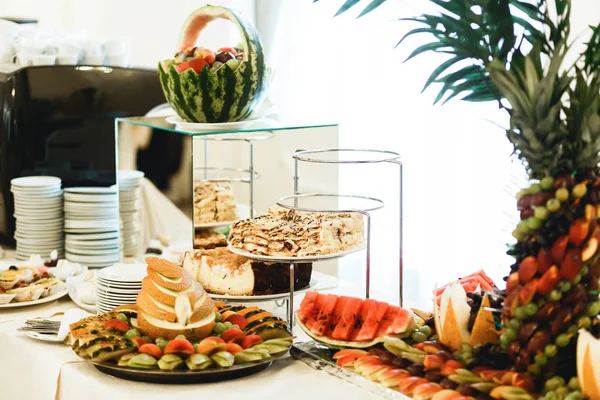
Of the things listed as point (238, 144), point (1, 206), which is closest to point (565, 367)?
point (1, 206)

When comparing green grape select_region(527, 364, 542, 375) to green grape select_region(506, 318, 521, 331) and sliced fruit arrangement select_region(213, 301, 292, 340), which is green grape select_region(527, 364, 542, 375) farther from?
sliced fruit arrangement select_region(213, 301, 292, 340)

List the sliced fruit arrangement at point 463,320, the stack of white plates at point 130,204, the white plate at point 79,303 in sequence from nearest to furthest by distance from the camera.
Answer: the sliced fruit arrangement at point 463,320 < the white plate at point 79,303 < the stack of white plates at point 130,204

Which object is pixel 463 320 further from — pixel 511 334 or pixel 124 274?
pixel 124 274

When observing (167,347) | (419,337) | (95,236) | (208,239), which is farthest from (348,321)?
(95,236)

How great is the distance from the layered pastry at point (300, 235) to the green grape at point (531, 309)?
1.88ft

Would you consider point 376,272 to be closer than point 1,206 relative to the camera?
No

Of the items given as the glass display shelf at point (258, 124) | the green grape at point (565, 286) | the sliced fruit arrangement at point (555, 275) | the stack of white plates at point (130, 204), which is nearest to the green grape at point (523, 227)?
the sliced fruit arrangement at point (555, 275)

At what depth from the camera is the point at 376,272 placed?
3.76 m

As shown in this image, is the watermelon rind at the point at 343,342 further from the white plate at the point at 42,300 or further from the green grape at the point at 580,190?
the white plate at the point at 42,300

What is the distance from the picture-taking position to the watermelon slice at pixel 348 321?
5.69 feet

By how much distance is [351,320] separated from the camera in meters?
1.75

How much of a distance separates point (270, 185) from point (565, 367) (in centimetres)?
271

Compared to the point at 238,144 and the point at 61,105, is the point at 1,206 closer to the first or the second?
the point at 61,105

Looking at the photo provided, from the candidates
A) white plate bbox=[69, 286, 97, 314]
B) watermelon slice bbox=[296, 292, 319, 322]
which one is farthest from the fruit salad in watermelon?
watermelon slice bbox=[296, 292, 319, 322]
